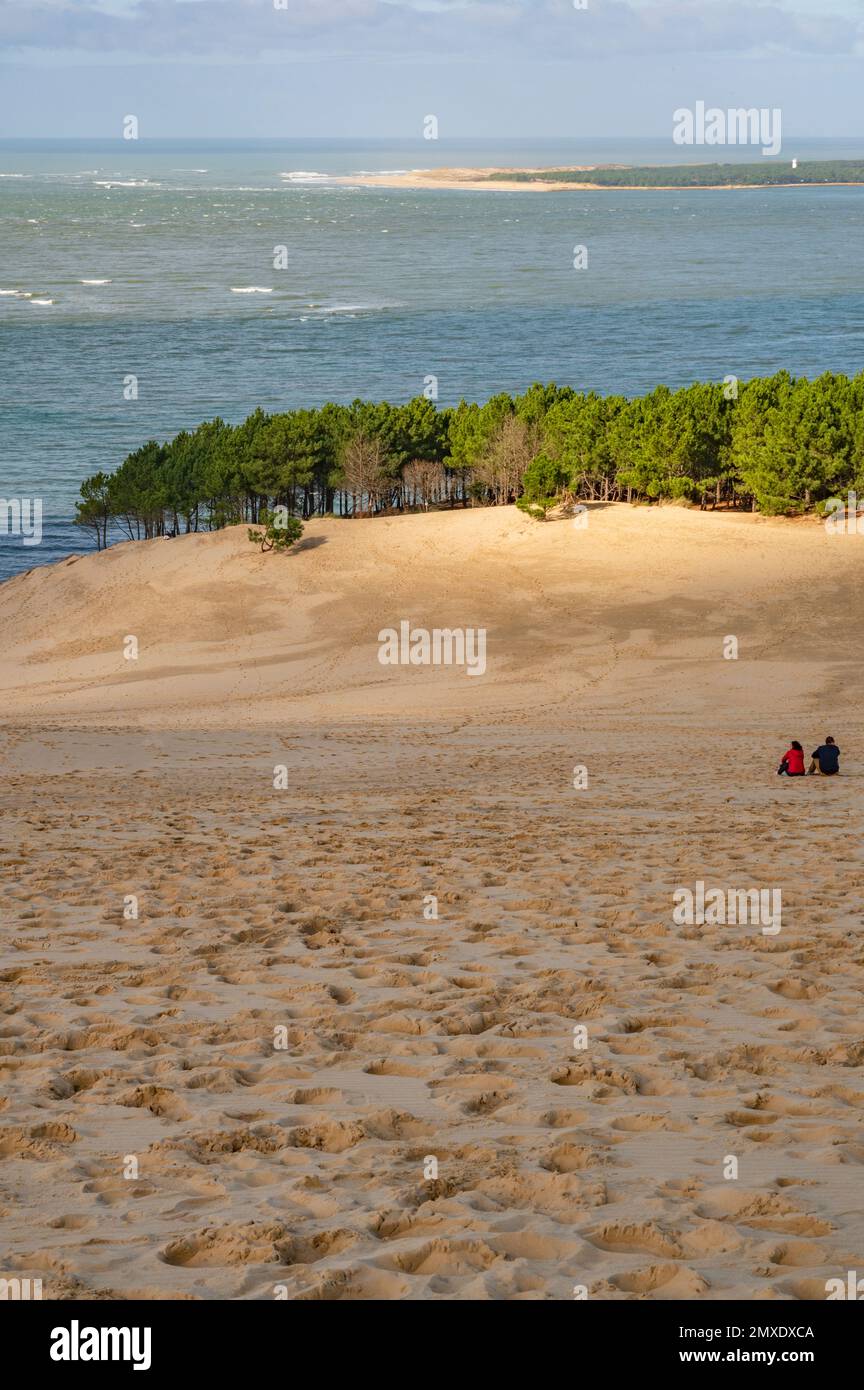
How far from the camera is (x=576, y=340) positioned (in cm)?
12150

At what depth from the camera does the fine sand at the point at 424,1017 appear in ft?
19.3

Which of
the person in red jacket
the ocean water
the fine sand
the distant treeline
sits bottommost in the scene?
the fine sand

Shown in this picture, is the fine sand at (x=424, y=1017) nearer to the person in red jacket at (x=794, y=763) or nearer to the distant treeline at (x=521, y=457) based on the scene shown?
the person in red jacket at (x=794, y=763)

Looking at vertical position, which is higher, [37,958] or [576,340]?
[576,340]

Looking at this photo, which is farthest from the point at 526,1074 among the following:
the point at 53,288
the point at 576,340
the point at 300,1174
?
the point at 53,288

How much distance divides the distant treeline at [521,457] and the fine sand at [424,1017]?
18964 mm

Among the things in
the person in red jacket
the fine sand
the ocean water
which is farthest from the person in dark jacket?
the ocean water

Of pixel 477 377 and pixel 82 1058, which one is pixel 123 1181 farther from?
pixel 477 377

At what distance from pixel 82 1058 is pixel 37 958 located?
210cm

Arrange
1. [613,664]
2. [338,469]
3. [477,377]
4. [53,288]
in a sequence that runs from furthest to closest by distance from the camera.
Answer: [53,288] → [477,377] → [338,469] → [613,664]

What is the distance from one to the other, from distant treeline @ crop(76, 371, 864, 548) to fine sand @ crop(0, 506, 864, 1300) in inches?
747

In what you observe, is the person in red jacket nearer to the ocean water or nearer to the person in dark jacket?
the person in dark jacket

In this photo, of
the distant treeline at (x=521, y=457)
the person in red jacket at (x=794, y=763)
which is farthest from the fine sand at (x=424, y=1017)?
the distant treeline at (x=521, y=457)

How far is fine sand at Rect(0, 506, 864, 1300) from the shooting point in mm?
5887
